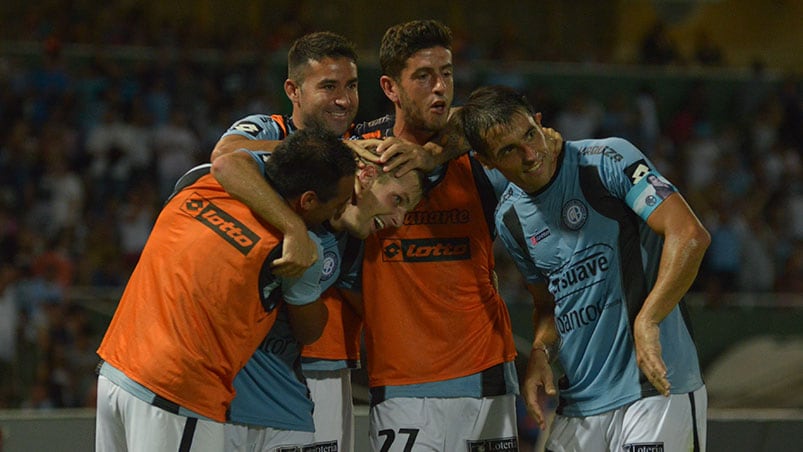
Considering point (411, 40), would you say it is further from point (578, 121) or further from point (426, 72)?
point (578, 121)

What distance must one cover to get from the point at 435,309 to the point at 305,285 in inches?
25.1

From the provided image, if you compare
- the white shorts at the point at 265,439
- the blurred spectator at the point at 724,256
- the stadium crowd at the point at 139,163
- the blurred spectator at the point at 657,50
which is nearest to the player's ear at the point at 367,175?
the white shorts at the point at 265,439

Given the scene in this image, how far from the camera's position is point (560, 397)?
4.21 m

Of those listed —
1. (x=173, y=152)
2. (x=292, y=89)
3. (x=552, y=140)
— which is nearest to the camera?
(x=552, y=140)

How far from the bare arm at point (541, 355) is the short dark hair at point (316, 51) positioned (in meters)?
1.29

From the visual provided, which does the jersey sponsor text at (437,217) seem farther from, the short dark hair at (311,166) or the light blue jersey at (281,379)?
the short dark hair at (311,166)

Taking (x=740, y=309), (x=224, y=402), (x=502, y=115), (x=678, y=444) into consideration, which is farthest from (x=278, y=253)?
(x=740, y=309)

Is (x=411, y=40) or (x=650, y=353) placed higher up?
(x=411, y=40)

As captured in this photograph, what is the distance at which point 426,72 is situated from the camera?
439 cm

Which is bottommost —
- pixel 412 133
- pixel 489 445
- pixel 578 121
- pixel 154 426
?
pixel 489 445

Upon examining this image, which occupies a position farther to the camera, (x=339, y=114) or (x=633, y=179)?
(x=339, y=114)

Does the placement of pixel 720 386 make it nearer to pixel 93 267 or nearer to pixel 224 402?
pixel 93 267

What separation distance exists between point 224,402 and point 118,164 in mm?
7869

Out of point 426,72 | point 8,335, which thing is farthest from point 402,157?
point 8,335
